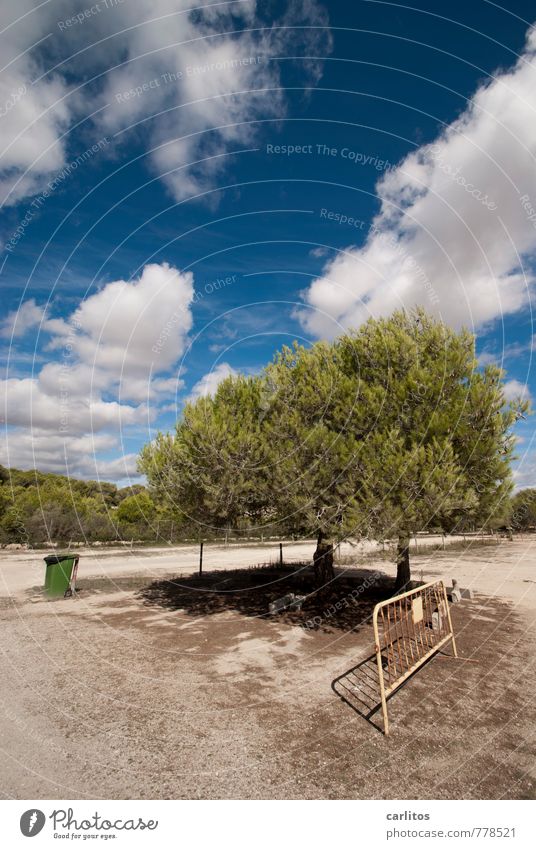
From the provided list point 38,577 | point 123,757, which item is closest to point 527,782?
point 123,757

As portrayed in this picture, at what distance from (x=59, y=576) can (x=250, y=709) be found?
42.0 ft

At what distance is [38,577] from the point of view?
22.1 meters

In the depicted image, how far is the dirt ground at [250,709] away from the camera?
5.38 m

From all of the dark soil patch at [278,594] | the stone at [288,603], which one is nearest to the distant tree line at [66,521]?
the dark soil patch at [278,594]

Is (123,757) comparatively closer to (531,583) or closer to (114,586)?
(114,586)

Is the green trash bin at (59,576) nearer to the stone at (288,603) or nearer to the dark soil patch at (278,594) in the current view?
the dark soil patch at (278,594)

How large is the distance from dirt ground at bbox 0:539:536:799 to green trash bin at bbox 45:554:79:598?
1975 mm

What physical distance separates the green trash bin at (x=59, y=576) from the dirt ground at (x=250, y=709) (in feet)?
6.48

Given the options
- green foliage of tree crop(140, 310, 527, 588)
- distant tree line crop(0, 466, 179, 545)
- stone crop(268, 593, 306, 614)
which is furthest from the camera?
distant tree line crop(0, 466, 179, 545)

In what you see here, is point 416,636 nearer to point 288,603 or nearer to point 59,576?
point 288,603

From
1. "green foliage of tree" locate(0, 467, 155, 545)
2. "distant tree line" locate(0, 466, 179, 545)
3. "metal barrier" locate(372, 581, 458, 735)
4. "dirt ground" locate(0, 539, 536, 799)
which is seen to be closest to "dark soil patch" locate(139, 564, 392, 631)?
"dirt ground" locate(0, 539, 536, 799)

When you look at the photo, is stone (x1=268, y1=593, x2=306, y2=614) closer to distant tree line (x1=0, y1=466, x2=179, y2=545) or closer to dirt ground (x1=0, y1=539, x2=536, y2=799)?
dirt ground (x1=0, y1=539, x2=536, y2=799)

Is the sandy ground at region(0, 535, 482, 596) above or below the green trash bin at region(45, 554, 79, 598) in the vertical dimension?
below

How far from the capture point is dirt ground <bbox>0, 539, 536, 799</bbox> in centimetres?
538
